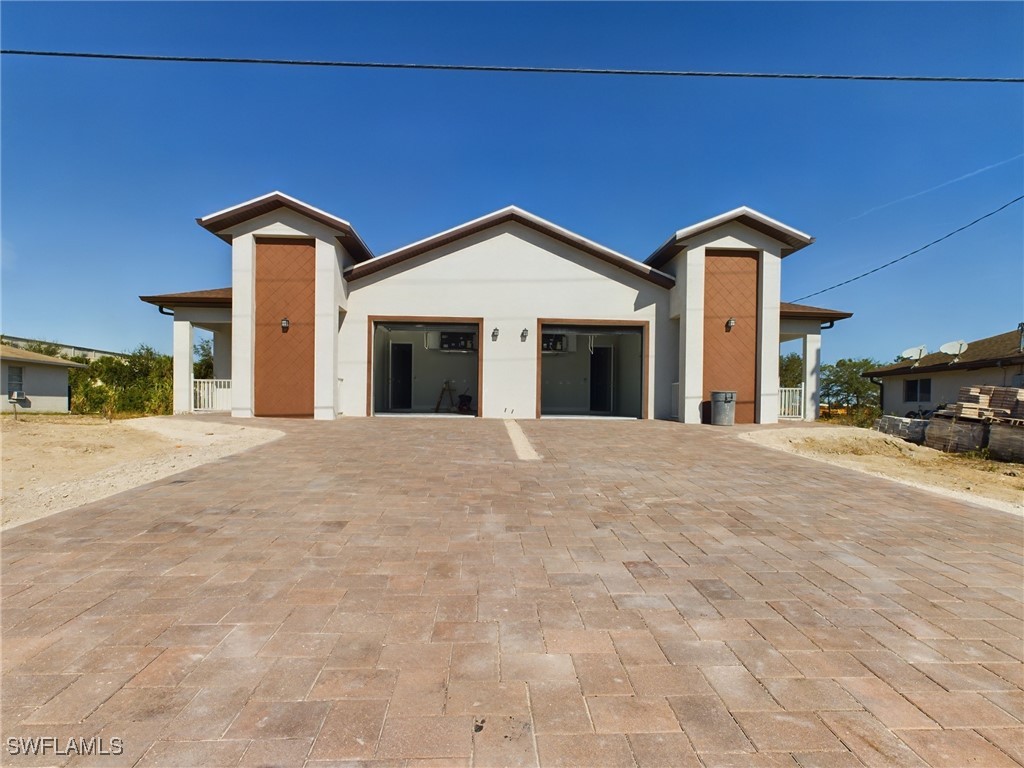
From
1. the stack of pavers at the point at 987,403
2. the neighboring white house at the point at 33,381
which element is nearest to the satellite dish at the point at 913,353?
the stack of pavers at the point at 987,403

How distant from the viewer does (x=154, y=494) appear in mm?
4965

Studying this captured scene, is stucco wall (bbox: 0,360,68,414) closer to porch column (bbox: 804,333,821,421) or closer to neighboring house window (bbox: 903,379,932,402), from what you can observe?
porch column (bbox: 804,333,821,421)

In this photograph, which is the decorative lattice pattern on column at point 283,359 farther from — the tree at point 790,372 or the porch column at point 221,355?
the tree at point 790,372

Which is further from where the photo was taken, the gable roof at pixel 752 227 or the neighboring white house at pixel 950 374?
the neighboring white house at pixel 950 374

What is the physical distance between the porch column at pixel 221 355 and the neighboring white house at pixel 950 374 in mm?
25201

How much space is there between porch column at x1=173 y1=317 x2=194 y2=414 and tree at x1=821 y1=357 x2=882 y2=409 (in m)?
39.6

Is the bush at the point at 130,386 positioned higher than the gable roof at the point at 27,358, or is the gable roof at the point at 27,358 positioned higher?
the gable roof at the point at 27,358

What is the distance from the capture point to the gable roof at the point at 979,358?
48.2ft

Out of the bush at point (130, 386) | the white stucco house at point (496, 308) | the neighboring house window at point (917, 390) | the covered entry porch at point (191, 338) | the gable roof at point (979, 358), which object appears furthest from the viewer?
the neighboring house window at point (917, 390)

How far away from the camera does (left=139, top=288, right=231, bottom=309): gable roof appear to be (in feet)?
44.4

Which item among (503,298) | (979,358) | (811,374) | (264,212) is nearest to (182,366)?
(264,212)

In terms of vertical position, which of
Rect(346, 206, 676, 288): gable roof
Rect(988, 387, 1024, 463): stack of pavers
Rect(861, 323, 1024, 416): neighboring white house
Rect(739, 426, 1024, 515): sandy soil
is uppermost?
Rect(346, 206, 676, 288): gable roof

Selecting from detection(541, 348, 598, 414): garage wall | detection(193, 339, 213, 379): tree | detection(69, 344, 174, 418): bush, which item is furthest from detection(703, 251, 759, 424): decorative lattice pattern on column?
detection(193, 339, 213, 379): tree

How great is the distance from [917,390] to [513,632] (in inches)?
998
